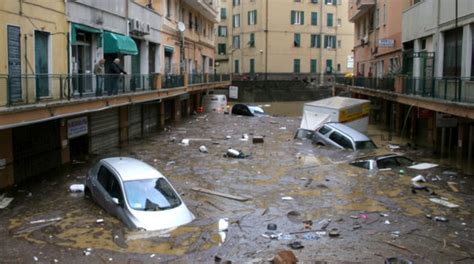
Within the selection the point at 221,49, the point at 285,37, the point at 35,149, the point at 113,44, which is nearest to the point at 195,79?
the point at 113,44

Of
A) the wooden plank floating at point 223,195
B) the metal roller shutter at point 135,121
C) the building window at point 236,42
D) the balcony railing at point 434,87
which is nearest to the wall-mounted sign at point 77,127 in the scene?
the wooden plank floating at point 223,195

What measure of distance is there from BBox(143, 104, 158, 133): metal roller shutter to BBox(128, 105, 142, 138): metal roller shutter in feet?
3.52

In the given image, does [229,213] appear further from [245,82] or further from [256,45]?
[256,45]

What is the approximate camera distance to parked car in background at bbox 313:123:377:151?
27719 millimetres

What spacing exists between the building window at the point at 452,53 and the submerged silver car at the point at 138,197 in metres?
15.4

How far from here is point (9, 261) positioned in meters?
11.9

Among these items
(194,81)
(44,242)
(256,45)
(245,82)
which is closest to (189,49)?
(194,81)

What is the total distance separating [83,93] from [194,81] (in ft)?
77.7

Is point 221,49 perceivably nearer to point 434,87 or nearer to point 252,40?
point 252,40

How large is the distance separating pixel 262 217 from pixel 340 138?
13.4 meters

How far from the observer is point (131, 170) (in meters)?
15.6

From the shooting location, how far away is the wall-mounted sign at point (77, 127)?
22.1 meters

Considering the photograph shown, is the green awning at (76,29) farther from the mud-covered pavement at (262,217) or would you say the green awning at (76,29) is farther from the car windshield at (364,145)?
the car windshield at (364,145)

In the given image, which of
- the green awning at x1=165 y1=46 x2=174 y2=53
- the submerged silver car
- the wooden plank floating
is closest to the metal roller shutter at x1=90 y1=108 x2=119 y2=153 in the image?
the wooden plank floating
